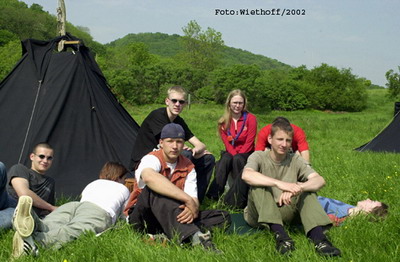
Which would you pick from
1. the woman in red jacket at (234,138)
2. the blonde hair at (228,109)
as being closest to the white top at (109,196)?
the woman in red jacket at (234,138)

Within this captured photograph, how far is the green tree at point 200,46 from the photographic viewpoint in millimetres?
57281

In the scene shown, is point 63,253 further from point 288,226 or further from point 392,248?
point 392,248

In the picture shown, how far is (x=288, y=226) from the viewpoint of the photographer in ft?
13.3

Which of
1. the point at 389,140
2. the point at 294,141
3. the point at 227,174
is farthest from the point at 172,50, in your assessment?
the point at 294,141

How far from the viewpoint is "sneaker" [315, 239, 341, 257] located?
10.9ft

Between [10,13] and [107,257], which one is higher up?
[10,13]

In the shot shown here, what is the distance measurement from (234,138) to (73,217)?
2.49m

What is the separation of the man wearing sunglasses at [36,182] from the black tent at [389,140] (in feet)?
26.3

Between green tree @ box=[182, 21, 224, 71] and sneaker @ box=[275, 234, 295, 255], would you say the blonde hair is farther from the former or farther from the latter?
green tree @ box=[182, 21, 224, 71]

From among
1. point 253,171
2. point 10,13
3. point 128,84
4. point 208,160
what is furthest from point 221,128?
point 10,13

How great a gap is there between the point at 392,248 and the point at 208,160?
2.44m

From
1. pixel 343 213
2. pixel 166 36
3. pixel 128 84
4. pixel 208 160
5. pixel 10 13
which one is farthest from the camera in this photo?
pixel 166 36

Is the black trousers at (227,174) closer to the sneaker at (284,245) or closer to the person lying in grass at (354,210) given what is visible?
the person lying in grass at (354,210)

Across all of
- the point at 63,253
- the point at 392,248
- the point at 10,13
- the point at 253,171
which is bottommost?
the point at 63,253
